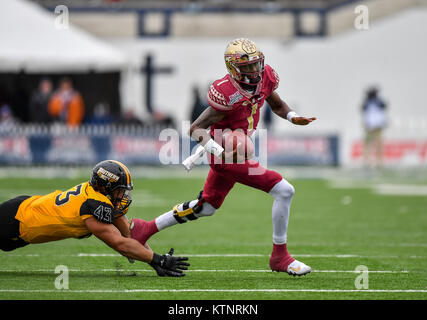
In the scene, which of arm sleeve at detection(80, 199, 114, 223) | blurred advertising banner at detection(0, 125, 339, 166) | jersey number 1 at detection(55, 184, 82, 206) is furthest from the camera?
blurred advertising banner at detection(0, 125, 339, 166)

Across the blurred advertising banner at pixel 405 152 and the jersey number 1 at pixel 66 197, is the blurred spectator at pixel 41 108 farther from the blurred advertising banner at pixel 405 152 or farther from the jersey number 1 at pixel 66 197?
the jersey number 1 at pixel 66 197

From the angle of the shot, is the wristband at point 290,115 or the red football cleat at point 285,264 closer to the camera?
the red football cleat at point 285,264

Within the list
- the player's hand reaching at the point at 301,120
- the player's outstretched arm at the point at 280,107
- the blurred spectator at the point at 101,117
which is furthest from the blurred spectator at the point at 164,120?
the player's hand reaching at the point at 301,120

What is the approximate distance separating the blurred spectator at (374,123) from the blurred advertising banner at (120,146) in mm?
855

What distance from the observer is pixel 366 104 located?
71.6ft

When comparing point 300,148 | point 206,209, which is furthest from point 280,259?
point 300,148

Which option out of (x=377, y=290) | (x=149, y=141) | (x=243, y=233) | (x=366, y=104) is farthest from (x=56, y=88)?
(x=377, y=290)

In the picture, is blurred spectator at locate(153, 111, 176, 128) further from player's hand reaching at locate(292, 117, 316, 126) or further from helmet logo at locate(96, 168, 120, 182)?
helmet logo at locate(96, 168, 120, 182)

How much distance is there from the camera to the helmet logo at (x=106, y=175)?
7266 millimetres

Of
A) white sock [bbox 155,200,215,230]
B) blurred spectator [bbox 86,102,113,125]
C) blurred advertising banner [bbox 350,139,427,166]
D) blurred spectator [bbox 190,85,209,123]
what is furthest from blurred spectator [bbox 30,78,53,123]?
white sock [bbox 155,200,215,230]

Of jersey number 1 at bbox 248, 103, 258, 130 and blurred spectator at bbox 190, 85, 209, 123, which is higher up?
blurred spectator at bbox 190, 85, 209, 123

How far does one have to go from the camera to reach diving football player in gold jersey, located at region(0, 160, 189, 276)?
284 inches

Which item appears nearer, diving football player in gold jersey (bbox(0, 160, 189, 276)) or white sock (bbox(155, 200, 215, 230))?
diving football player in gold jersey (bbox(0, 160, 189, 276))

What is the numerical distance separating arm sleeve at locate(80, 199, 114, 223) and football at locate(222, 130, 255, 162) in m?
1.23
